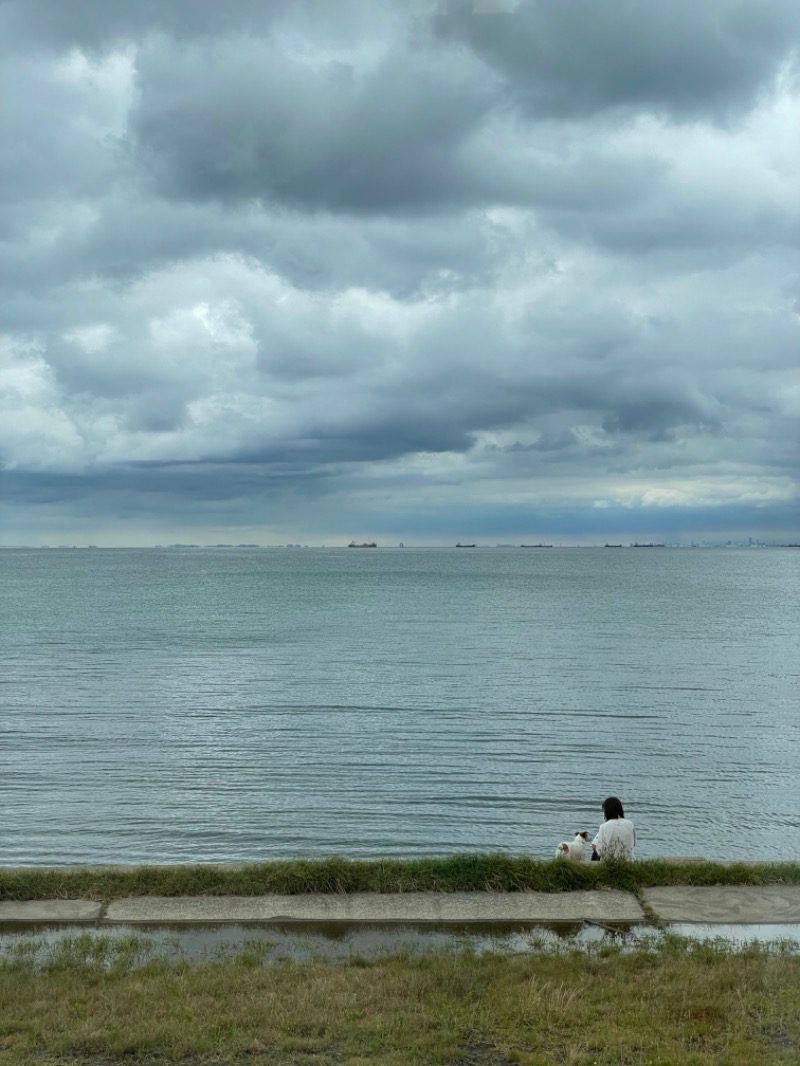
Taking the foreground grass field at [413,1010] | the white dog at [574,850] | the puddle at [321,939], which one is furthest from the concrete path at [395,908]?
the white dog at [574,850]

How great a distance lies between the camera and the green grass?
429 inches

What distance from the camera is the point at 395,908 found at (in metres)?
10.4

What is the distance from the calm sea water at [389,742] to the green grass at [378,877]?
7.14 m

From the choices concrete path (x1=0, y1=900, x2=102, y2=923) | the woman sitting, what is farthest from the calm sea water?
concrete path (x1=0, y1=900, x2=102, y2=923)

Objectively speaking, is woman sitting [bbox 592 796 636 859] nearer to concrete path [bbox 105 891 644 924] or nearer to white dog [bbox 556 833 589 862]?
white dog [bbox 556 833 589 862]

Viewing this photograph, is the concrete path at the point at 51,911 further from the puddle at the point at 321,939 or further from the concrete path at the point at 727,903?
the concrete path at the point at 727,903

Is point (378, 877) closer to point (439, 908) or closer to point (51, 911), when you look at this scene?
point (439, 908)

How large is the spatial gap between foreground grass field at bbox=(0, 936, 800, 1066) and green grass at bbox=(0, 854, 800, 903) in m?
1.99

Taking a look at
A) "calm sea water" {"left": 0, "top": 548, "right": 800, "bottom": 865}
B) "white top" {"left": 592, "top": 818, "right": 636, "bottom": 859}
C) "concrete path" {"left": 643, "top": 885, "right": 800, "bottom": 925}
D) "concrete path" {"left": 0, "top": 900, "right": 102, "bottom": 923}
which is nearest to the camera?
"concrete path" {"left": 0, "top": 900, "right": 102, "bottom": 923}

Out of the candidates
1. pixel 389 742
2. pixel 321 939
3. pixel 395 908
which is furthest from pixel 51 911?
pixel 389 742

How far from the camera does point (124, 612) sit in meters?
89.4

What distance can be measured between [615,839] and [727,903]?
7.09 feet

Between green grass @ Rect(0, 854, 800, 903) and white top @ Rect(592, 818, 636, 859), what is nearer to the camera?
green grass @ Rect(0, 854, 800, 903)

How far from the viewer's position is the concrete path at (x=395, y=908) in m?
10.1
